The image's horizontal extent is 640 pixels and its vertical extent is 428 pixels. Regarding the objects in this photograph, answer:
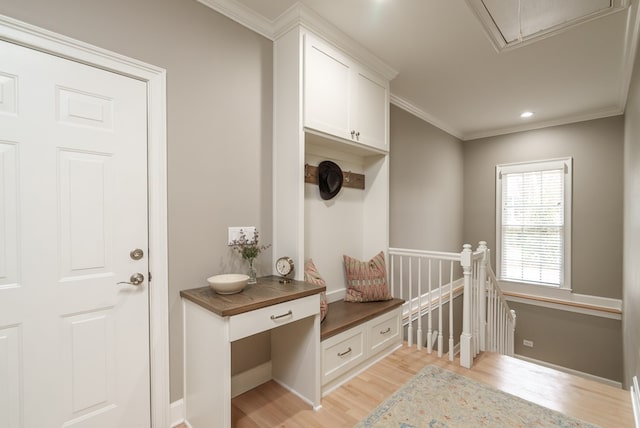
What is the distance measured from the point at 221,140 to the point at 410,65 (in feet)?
6.46

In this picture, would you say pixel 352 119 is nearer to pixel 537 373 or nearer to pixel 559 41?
pixel 559 41

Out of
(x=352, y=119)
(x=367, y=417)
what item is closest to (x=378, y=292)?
(x=367, y=417)

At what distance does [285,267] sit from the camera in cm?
205

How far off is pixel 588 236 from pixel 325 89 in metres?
4.26

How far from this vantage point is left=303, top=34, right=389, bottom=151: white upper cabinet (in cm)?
214

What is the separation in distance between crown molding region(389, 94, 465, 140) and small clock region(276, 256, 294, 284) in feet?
7.97

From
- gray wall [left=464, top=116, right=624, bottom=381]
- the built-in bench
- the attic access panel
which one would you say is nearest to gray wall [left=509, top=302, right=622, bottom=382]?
gray wall [left=464, top=116, right=624, bottom=381]

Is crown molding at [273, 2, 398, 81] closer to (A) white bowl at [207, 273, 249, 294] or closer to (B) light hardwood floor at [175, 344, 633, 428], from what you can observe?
(A) white bowl at [207, 273, 249, 294]

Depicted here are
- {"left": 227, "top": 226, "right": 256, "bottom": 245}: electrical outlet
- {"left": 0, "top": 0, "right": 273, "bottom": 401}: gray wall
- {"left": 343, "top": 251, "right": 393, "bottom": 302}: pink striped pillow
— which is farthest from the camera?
{"left": 343, "top": 251, "right": 393, "bottom": 302}: pink striped pillow

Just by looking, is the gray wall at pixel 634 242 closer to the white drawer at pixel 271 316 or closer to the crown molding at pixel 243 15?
the white drawer at pixel 271 316

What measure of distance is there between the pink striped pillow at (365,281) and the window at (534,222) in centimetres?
306

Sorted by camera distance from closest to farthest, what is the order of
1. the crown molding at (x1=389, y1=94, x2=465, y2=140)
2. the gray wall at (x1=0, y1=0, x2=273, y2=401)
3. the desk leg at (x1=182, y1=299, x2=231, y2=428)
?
1. the desk leg at (x1=182, y1=299, x2=231, y2=428)
2. the gray wall at (x1=0, y1=0, x2=273, y2=401)
3. the crown molding at (x1=389, y1=94, x2=465, y2=140)

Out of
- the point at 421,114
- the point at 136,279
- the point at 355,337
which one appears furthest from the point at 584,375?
the point at 136,279

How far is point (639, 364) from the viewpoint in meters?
1.84
